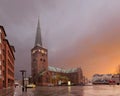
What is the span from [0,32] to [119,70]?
380 feet

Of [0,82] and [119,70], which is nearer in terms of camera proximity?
[0,82]

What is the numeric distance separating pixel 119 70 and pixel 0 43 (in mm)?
116310

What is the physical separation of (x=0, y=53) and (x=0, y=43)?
3.22 metres

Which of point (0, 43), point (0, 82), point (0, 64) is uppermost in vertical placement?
point (0, 43)

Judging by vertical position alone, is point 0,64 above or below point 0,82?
above

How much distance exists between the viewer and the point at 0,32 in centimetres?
7906

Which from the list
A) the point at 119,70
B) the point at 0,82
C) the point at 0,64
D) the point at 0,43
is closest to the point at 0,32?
the point at 0,43

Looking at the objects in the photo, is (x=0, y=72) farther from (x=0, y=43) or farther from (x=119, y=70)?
(x=119, y=70)

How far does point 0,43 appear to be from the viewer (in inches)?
3059

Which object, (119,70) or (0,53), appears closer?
(0,53)

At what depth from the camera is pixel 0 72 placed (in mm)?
76500

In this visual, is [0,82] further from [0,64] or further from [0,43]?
[0,43]

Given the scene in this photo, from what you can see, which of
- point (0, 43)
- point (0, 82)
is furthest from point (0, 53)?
point (0, 82)

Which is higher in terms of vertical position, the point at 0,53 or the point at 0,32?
the point at 0,32
